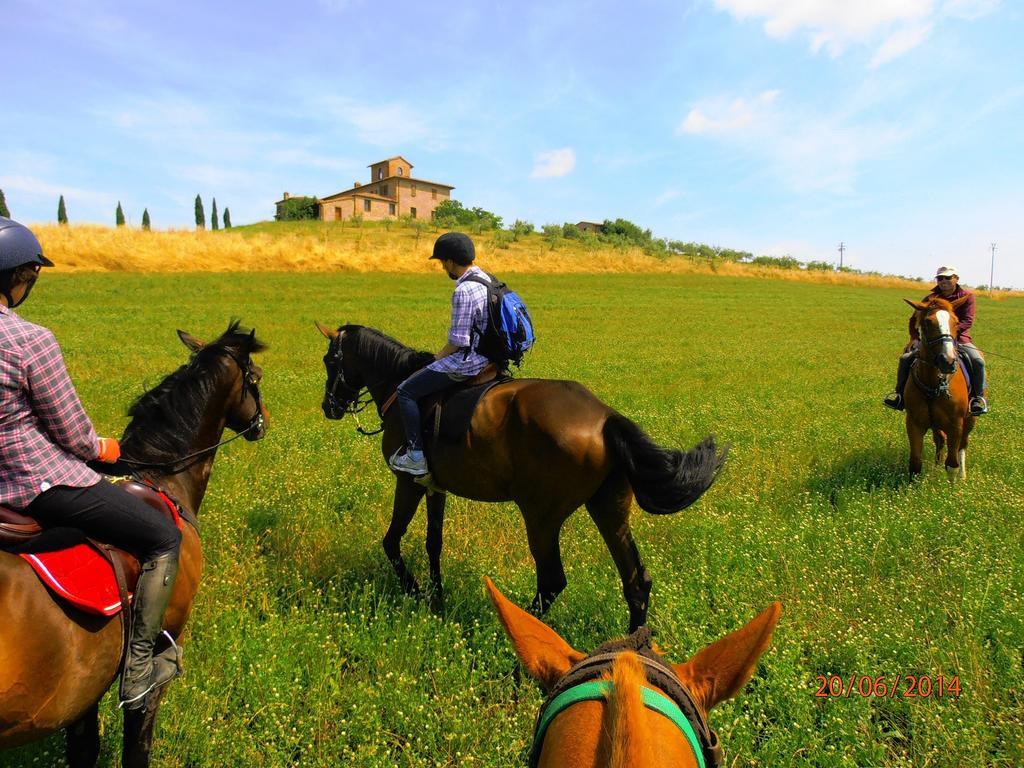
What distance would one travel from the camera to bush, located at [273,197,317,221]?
82.6 metres

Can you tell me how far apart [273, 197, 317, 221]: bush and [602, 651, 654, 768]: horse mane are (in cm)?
8901

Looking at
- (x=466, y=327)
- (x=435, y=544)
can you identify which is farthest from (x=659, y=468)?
(x=435, y=544)

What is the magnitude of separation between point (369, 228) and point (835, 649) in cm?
6192

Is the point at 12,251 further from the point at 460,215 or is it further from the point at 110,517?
the point at 460,215

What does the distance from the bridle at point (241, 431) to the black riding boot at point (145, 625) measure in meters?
0.88

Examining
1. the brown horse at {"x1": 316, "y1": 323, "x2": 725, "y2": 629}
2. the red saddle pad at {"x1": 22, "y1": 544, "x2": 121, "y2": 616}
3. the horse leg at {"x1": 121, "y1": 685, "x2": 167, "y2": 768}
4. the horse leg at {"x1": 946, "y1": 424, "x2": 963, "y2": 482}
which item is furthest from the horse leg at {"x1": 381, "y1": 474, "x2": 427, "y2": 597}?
the horse leg at {"x1": 946, "y1": 424, "x2": 963, "y2": 482}

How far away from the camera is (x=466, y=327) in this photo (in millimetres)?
4953

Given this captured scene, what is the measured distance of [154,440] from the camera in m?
3.64

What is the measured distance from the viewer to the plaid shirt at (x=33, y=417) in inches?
91.6

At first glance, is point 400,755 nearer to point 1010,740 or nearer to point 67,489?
point 67,489

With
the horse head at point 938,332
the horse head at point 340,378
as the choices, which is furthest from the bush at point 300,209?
the horse head at point 938,332

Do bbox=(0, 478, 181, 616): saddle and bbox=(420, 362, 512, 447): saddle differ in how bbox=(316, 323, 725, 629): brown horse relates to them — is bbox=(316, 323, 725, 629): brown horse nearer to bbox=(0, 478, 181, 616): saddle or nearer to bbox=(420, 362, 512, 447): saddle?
bbox=(420, 362, 512, 447): saddle

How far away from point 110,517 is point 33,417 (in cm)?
56

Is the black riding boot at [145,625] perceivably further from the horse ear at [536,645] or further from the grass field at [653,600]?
the horse ear at [536,645]
